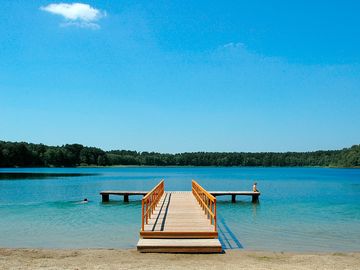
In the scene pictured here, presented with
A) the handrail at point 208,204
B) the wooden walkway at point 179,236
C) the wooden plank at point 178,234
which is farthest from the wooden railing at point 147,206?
the handrail at point 208,204

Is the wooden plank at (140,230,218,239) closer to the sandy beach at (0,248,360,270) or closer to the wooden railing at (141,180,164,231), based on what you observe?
the wooden railing at (141,180,164,231)

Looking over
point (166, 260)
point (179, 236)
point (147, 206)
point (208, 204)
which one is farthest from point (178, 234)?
point (208, 204)

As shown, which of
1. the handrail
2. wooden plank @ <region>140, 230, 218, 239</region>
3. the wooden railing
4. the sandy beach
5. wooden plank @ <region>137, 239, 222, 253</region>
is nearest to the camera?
the sandy beach

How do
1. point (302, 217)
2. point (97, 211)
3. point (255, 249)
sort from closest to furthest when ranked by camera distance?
point (255, 249) → point (302, 217) → point (97, 211)

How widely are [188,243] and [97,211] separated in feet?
46.4

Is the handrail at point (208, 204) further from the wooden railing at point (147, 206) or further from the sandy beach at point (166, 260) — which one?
the wooden railing at point (147, 206)

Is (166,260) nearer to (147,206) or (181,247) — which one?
(181,247)

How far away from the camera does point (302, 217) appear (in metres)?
21.8

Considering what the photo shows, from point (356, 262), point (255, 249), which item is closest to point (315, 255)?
point (356, 262)

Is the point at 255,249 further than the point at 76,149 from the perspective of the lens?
No

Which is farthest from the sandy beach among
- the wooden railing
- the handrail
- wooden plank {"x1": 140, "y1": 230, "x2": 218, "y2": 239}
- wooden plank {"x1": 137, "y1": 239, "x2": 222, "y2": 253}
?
the handrail

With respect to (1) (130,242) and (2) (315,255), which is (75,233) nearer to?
(1) (130,242)

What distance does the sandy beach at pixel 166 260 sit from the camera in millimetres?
9969

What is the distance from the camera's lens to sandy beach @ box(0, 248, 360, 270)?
9.97m
